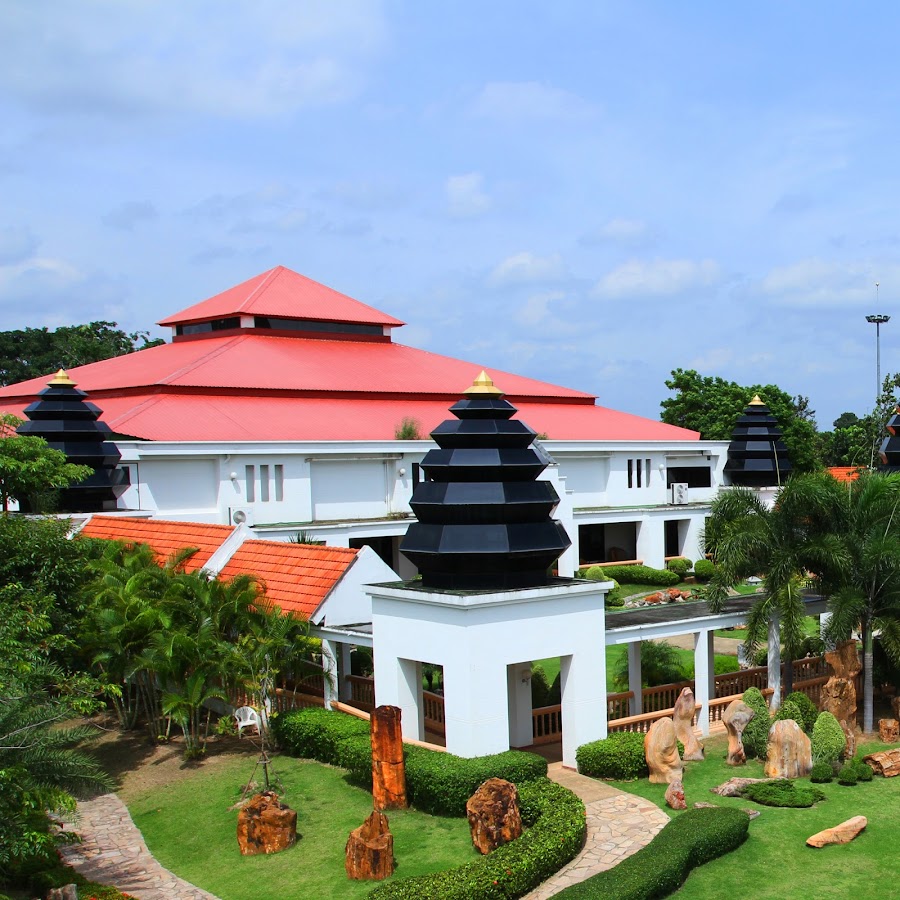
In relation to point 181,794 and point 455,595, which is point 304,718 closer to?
point 181,794

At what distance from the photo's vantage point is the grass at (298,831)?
53.1ft

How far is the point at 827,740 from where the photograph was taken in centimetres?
2056

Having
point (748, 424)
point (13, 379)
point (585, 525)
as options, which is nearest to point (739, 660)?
point (585, 525)

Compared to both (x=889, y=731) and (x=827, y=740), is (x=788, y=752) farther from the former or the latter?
(x=889, y=731)

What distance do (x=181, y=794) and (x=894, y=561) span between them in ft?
47.2

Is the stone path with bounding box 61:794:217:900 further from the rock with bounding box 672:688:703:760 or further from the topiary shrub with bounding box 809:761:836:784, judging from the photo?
the topiary shrub with bounding box 809:761:836:784

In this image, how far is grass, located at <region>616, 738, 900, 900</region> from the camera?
1552cm

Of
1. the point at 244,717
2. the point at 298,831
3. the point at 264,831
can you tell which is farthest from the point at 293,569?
the point at 264,831

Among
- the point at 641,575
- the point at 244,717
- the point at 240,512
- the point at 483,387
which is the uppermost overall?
the point at 483,387

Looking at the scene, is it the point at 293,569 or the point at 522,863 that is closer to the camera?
the point at 522,863

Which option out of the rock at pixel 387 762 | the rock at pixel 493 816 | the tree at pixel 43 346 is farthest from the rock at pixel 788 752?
the tree at pixel 43 346

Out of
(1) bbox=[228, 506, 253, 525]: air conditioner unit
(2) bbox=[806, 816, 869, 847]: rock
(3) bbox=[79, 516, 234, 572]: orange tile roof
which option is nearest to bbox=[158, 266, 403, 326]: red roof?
(1) bbox=[228, 506, 253, 525]: air conditioner unit

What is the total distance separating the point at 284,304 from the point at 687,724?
3818cm

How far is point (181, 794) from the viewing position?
795 inches
